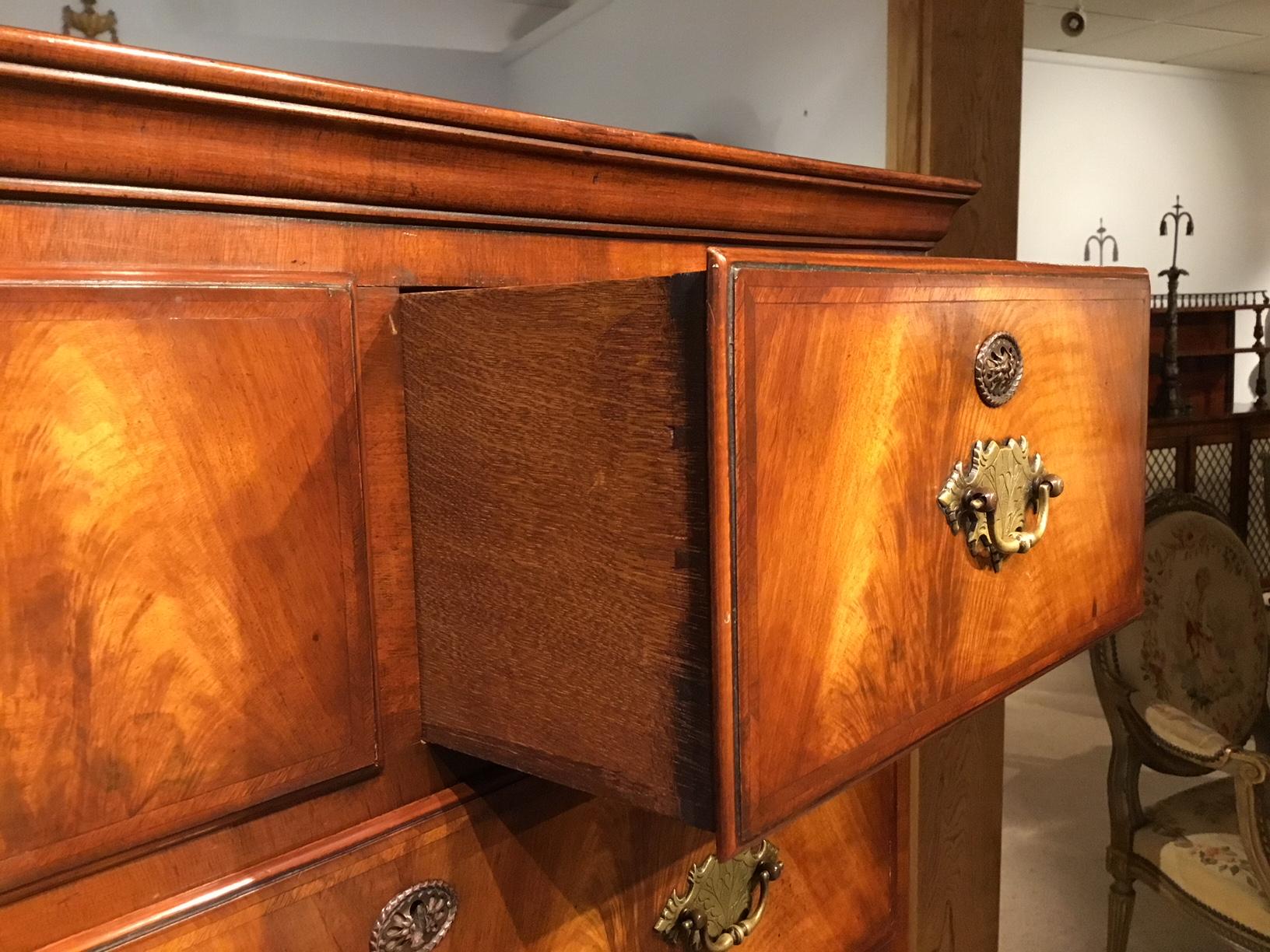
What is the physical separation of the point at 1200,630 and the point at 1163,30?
2933 mm

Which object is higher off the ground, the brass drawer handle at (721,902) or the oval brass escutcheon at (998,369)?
the oval brass escutcheon at (998,369)

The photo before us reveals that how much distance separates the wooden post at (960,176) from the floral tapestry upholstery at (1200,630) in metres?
0.38

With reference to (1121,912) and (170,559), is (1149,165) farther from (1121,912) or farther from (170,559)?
(170,559)

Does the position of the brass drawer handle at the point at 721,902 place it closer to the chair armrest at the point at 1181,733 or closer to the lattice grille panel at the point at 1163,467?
the chair armrest at the point at 1181,733

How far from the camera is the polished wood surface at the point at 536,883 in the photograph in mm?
402

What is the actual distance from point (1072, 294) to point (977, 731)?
79 cm

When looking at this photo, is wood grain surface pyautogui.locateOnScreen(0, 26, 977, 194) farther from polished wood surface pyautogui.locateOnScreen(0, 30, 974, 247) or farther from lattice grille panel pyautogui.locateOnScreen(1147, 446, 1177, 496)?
lattice grille panel pyautogui.locateOnScreen(1147, 446, 1177, 496)

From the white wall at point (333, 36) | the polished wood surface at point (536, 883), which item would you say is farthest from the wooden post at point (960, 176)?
the white wall at point (333, 36)

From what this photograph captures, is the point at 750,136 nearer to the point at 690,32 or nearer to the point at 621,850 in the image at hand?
the point at 690,32

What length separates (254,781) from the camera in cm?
38

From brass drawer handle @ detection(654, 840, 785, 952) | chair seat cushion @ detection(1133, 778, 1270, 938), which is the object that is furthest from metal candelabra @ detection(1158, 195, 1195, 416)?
brass drawer handle @ detection(654, 840, 785, 952)

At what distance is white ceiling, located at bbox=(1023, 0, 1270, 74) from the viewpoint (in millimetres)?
3236

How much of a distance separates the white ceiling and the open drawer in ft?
10.4

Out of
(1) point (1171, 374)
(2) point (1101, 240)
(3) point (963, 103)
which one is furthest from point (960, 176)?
(2) point (1101, 240)
